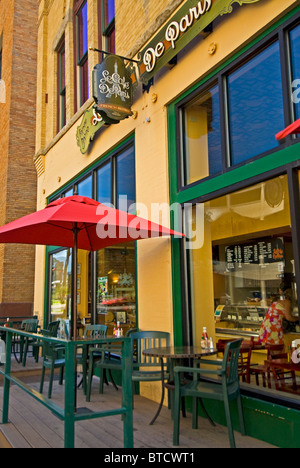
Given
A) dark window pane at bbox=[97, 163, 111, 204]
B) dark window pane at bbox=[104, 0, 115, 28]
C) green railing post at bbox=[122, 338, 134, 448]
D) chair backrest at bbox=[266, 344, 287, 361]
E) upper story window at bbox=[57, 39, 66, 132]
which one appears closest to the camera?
green railing post at bbox=[122, 338, 134, 448]

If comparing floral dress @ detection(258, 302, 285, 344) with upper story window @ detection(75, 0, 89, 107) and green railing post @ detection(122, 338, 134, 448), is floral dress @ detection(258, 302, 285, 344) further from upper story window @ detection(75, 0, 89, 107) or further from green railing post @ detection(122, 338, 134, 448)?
upper story window @ detection(75, 0, 89, 107)

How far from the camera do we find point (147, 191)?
6.64 meters

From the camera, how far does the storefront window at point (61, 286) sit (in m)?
10.4

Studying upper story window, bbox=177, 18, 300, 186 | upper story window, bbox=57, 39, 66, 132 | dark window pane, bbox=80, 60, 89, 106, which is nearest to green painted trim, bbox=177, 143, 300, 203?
upper story window, bbox=177, 18, 300, 186

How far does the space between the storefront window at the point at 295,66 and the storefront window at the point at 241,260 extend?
757mm

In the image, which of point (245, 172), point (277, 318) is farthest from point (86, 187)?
point (245, 172)

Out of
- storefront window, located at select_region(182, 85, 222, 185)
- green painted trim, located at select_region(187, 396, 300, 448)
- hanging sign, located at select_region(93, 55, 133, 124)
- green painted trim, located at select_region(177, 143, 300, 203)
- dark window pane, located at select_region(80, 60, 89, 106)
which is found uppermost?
dark window pane, located at select_region(80, 60, 89, 106)

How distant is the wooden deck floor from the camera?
4117 mm

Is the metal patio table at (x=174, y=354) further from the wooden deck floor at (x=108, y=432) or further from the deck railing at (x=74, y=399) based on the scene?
the deck railing at (x=74, y=399)

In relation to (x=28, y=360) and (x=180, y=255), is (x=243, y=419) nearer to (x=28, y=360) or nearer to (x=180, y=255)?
(x=180, y=255)

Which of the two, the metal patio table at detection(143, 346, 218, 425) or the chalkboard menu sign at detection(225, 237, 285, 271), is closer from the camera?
the metal patio table at detection(143, 346, 218, 425)

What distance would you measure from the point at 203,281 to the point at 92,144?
438 cm

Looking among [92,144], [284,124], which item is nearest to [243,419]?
[284,124]

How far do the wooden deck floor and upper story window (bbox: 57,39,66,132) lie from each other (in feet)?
→ 27.8
